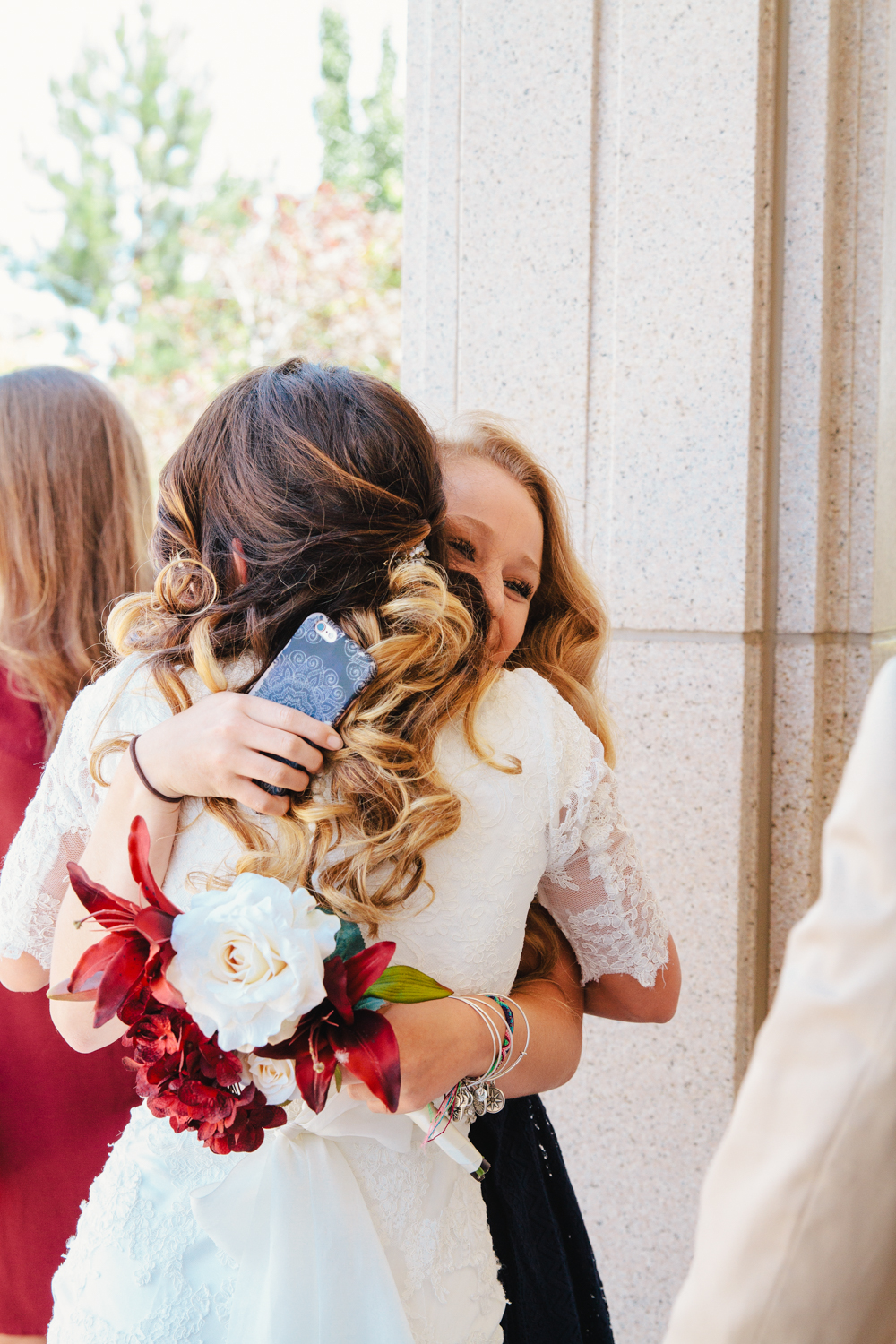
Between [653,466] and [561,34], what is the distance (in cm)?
100

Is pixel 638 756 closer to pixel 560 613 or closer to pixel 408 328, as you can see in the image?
pixel 560 613

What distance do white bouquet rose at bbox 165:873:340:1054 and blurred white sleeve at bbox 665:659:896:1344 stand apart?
0.43 m

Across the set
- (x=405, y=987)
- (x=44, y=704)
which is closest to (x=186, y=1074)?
(x=405, y=987)

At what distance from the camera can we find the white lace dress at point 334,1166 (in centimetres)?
115

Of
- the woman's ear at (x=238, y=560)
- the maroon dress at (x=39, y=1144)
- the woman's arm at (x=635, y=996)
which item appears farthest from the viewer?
the maroon dress at (x=39, y=1144)

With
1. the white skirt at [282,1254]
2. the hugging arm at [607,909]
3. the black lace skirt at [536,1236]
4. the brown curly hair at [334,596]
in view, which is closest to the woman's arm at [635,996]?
the hugging arm at [607,909]

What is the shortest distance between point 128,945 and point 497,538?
0.86 metres

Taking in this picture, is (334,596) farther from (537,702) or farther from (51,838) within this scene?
(51,838)

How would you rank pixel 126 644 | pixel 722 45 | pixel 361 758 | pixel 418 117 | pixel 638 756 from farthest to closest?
pixel 418 117, pixel 638 756, pixel 722 45, pixel 126 644, pixel 361 758

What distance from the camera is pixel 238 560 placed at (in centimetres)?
123

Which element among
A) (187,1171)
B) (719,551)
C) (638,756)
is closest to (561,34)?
(719,551)

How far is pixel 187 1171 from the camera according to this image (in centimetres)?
122

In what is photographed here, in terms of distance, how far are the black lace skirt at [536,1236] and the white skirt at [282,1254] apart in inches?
5.5

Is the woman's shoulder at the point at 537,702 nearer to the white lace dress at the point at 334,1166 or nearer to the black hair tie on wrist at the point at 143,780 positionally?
the white lace dress at the point at 334,1166
